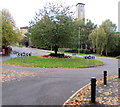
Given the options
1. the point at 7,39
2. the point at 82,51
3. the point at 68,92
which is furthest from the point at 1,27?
the point at 82,51

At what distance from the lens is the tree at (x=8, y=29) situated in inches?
818

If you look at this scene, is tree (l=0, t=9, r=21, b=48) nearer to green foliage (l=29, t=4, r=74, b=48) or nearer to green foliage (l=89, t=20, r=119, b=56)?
green foliage (l=29, t=4, r=74, b=48)

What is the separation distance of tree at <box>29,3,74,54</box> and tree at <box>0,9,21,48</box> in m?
5.23

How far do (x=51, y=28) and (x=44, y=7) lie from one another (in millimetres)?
4354

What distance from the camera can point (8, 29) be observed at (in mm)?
20891

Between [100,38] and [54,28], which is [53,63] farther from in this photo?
[100,38]

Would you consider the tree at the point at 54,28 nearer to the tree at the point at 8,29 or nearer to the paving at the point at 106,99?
the tree at the point at 8,29

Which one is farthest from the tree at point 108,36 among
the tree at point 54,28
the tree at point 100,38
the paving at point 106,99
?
the paving at point 106,99

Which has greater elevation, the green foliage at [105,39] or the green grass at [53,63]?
the green foliage at [105,39]

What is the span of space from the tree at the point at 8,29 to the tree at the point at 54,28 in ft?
17.2

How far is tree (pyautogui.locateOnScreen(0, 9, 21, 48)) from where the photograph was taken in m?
20.8

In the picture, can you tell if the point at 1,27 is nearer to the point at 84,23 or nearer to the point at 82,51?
the point at 82,51

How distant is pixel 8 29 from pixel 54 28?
29.1ft

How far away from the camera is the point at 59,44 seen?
18359mm
